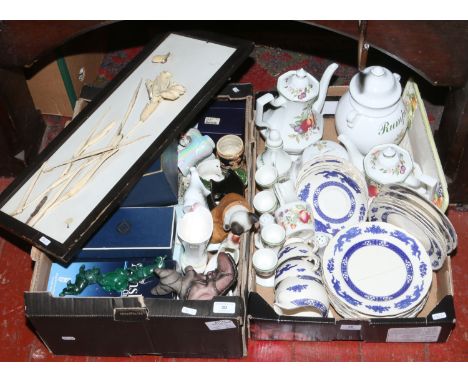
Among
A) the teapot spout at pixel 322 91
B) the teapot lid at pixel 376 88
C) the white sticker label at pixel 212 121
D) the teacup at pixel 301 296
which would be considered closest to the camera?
the teacup at pixel 301 296

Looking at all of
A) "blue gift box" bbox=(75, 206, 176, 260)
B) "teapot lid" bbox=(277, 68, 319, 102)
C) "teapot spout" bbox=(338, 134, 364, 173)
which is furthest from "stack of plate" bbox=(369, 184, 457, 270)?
"blue gift box" bbox=(75, 206, 176, 260)

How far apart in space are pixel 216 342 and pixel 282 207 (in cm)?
39

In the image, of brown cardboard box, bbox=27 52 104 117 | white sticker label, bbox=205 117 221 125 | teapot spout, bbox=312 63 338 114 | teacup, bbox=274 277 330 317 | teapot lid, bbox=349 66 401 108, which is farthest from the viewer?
brown cardboard box, bbox=27 52 104 117

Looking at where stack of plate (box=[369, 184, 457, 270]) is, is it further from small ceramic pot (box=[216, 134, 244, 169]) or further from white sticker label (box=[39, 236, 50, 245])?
white sticker label (box=[39, 236, 50, 245])

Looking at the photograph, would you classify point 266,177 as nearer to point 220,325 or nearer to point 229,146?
point 229,146

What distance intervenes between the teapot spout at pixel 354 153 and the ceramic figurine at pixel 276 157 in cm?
16

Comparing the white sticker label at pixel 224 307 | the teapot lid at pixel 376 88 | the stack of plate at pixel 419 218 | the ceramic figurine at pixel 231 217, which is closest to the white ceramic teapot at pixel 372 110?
the teapot lid at pixel 376 88

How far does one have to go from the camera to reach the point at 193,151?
77.4 inches

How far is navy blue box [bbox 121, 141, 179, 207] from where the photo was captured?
1795mm

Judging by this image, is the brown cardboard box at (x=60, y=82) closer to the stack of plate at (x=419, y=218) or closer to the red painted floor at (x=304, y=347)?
the red painted floor at (x=304, y=347)

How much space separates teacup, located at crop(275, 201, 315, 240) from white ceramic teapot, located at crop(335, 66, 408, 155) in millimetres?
271

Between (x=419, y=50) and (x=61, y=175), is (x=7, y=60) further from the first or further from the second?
(x=419, y=50)

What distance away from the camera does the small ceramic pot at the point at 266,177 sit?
6.14 ft

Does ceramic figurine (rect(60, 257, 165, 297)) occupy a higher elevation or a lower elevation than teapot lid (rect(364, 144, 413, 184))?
lower
